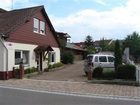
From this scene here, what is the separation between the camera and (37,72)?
31.5 m

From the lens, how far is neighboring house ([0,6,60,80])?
26.3 m

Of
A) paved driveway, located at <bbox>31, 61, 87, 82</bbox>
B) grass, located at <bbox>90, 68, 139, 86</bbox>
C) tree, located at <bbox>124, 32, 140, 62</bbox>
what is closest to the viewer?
grass, located at <bbox>90, 68, 139, 86</bbox>

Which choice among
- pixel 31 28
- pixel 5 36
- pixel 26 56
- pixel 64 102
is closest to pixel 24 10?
pixel 31 28

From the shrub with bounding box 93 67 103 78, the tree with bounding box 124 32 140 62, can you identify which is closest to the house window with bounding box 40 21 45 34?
the shrub with bounding box 93 67 103 78

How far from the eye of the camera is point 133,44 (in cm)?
8019

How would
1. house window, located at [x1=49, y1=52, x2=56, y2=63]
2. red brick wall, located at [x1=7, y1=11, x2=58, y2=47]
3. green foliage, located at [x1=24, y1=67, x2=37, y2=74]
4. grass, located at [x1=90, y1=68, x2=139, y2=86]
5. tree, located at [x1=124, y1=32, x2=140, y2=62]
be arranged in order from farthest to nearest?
tree, located at [x1=124, y1=32, x2=140, y2=62] < house window, located at [x1=49, y1=52, x2=56, y2=63] < green foliage, located at [x1=24, y1=67, x2=37, y2=74] < red brick wall, located at [x1=7, y1=11, x2=58, y2=47] < grass, located at [x1=90, y1=68, x2=139, y2=86]

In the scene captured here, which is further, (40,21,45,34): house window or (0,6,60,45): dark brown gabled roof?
(40,21,45,34): house window

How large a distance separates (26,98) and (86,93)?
354 cm

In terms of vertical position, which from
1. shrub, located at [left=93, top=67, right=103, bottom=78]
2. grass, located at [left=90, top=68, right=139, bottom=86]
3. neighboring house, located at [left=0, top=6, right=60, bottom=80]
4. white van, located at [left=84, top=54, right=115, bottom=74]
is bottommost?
grass, located at [left=90, top=68, right=139, bottom=86]

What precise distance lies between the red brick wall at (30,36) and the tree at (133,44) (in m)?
43.3

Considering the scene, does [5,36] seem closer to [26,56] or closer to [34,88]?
[26,56]

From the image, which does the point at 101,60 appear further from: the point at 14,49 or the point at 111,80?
the point at 14,49

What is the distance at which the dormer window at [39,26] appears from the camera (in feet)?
108

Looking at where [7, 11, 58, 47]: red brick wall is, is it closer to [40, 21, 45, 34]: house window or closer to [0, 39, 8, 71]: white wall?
[40, 21, 45, 34]: house window
